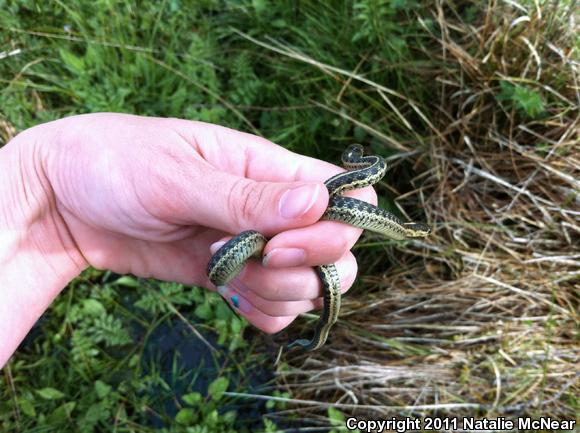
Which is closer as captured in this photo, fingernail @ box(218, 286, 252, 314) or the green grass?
fingernail @ box(218, 286, 252, 314)

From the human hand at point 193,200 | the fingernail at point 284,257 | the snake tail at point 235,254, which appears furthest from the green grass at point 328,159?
the fingernail at point 284,257

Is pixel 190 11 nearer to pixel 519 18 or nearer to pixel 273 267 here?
pixel 519 18

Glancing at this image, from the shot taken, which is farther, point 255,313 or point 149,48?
point 149,48

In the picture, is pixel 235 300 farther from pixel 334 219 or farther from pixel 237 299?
pixel 334 219

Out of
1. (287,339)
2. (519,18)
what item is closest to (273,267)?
(287,339)

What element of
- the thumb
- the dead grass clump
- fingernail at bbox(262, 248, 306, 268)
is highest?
the thumb

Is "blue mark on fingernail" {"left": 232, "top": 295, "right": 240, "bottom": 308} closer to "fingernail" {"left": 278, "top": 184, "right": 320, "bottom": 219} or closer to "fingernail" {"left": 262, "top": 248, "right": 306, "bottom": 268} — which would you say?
"fingernail" {"left": 262, "top": 248, "right": 306, "bottom": 268}

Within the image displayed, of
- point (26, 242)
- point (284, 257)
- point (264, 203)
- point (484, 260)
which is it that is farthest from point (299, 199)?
point (484, 260)

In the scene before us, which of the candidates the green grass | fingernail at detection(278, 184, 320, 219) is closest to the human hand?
fingernail at detection(278, 184, 320, 219)
